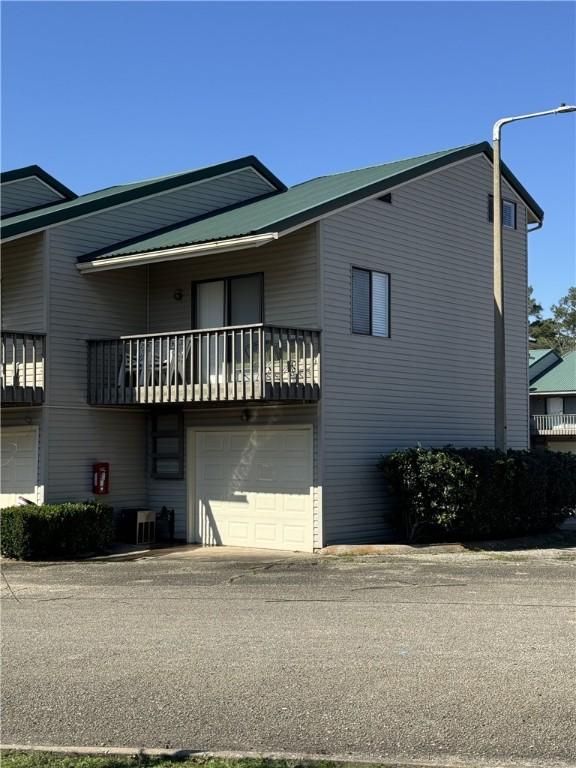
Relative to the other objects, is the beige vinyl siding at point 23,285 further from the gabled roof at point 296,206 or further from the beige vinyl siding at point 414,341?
the beige vinyl siding at point 414,341

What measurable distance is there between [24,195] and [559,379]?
3690 centimetres

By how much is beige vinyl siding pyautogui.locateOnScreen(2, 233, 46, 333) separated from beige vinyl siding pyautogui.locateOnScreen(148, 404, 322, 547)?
3495 mm

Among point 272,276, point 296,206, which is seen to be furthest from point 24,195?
point 272,276

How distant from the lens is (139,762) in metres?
6.00

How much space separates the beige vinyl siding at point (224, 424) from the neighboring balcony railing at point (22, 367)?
9.97ft

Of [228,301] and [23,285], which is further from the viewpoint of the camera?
[228,301]

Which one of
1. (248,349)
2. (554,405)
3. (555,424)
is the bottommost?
(555,424)

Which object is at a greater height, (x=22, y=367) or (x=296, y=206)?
(x=296, y=206)

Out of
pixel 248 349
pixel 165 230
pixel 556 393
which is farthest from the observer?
pixel 556 393

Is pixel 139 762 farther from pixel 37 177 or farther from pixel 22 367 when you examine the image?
pixel 37 177

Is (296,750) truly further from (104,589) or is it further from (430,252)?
(430,252)

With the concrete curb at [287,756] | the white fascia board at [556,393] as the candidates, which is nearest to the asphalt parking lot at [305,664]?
the concrete curb at [287,756]

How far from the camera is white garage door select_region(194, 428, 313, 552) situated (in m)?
17.7

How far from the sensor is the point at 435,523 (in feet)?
58.0
